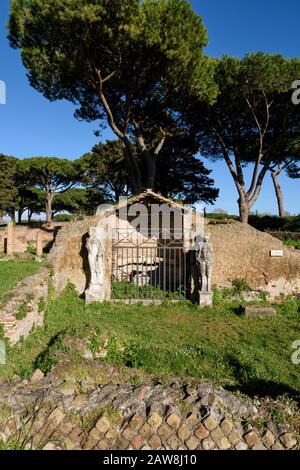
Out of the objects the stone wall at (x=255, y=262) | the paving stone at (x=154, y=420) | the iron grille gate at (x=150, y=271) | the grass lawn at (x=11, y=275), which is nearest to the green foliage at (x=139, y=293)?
the iron grille gate at (x=150, y=271)

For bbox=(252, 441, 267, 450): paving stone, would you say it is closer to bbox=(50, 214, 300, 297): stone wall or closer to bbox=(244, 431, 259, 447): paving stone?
bbox=(244, 431, 259, 447): paving stone

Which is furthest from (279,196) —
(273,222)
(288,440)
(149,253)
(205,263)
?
(288,440)

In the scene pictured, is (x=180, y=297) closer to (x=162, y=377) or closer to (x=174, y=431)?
(x=162, y=377)

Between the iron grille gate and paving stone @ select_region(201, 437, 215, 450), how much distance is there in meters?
7.02

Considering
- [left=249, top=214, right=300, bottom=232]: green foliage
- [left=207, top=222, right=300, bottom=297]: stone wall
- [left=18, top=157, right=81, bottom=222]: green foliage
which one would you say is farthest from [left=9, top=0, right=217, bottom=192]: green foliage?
[left=18, top=157, right=81, bottom=222]: green foliage

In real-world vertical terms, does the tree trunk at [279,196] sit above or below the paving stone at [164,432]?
above

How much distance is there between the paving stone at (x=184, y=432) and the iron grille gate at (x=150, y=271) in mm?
6948

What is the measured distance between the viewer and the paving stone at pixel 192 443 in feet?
10.3

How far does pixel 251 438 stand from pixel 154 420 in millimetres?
963

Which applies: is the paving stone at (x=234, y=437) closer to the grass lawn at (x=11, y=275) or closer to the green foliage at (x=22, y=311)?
the green foliage at (x=22, y=311)

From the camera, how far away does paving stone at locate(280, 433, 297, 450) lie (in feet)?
10.5

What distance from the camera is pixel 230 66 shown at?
49.1 feet

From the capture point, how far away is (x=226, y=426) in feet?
10.7

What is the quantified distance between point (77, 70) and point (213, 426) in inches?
551
